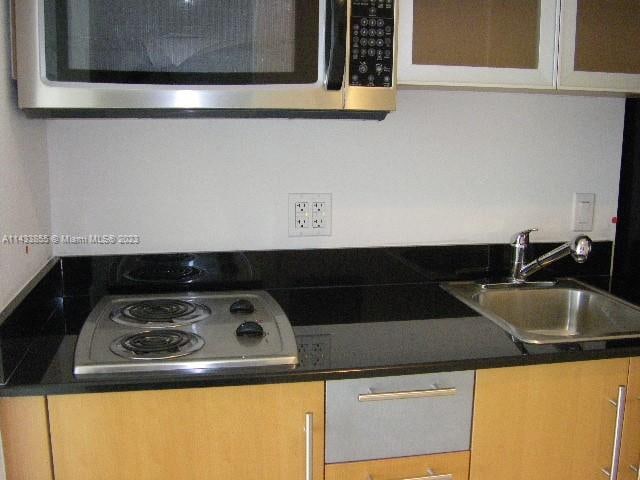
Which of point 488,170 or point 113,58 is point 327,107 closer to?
point 113,58

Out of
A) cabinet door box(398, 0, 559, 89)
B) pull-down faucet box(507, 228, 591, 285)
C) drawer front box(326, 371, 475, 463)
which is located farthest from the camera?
pull-down faucet box(507, 228, 591, 285)

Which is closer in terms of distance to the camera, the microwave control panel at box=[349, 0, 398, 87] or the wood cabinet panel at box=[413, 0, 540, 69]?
the microwave control panel at box=[349, 0, 398, 87]

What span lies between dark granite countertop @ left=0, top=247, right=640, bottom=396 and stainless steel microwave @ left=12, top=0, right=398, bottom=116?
1.62 ft

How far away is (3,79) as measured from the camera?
119cm

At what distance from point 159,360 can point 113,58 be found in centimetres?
61

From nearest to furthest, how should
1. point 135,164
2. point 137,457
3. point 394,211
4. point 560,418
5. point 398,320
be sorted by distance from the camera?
point 137,457 → point 560,418 → point 398,320 → point 135,164 → point 394,211

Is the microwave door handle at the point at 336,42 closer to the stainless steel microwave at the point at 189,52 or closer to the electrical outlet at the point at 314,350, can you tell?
the stainless steel microwave at the point at 189,52

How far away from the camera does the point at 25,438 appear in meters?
1.10

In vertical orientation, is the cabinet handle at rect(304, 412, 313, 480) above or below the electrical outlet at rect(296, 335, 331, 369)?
below

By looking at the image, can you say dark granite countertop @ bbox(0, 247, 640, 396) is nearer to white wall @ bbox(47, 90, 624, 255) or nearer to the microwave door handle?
white wall @ bbox(47, 90, 624, 255)

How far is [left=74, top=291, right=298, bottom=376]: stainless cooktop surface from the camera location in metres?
1.14

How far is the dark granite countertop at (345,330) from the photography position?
1.12 metres

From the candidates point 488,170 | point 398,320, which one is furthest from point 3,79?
point 488,170

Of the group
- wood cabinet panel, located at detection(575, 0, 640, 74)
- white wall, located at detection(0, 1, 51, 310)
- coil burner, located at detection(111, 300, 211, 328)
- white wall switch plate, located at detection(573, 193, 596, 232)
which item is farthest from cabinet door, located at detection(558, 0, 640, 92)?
white wall, located at detection(0, 1, 51, 310)
